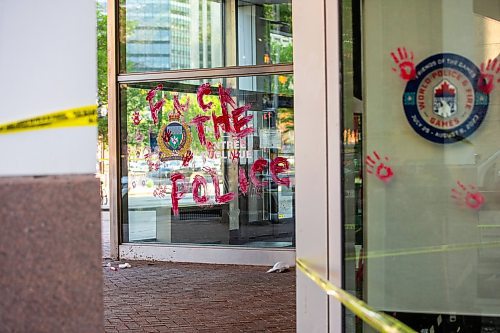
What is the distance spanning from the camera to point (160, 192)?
41.1 feet

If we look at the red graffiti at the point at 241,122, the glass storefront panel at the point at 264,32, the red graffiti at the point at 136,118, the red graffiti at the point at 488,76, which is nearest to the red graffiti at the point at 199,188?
the red graffiti at the point at 241,122

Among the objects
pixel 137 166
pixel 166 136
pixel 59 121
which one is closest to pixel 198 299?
pixel 166 136

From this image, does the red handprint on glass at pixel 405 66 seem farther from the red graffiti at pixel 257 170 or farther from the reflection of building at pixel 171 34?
the reflection of building at pixel 171 34

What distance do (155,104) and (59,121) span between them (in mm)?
9685

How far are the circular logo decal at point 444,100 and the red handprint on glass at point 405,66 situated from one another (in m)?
0.03

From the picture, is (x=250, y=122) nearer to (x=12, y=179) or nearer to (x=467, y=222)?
(x=467, y=222)

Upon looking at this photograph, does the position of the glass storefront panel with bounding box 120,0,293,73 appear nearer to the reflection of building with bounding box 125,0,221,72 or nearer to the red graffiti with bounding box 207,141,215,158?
the reflection of building with bounding box 125,0,221,72

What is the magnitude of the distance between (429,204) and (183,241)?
304 inches

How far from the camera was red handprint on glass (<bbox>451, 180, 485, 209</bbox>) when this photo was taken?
5094mm

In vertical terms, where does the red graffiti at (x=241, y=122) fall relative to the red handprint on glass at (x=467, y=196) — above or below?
above

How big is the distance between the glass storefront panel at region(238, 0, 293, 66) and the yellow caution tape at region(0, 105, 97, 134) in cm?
901

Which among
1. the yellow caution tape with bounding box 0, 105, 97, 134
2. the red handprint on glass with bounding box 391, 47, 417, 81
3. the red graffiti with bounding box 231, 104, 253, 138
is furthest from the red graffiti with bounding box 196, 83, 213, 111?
the yellow caution tape with bounding box 0, 105, 97, 134

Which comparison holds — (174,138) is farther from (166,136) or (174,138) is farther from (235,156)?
(235,156)

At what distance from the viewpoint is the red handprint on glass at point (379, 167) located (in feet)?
16.3
